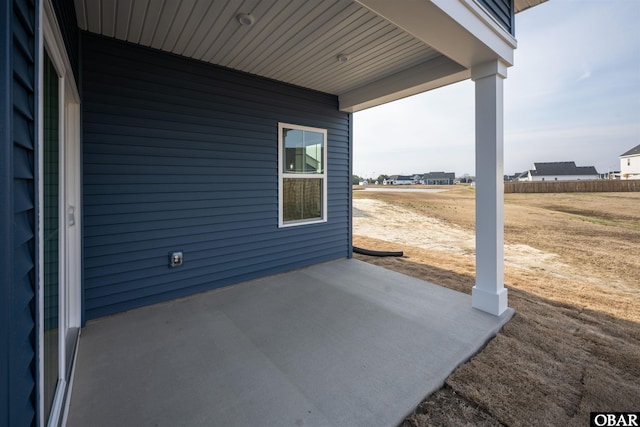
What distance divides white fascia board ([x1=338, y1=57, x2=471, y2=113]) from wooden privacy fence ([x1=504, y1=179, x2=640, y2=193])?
56.3 feet

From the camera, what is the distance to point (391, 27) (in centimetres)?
261

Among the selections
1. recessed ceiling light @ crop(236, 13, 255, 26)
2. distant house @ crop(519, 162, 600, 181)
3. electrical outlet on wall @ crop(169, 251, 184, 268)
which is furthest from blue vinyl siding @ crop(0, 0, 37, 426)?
distant house @ crop(519, 162, 600, 181)

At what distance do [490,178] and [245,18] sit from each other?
2.67 meters

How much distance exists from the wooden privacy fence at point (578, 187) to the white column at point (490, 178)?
1728cm

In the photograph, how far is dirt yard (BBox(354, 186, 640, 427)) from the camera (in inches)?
65.2

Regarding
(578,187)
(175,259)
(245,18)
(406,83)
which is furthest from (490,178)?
(578,187)

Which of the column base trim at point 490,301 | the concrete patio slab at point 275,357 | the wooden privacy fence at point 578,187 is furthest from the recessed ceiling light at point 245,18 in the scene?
the wooden privacy fence at point 578,187

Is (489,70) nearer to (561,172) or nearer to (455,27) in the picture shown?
(455,27)

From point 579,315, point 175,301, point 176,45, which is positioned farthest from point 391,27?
point 175,301

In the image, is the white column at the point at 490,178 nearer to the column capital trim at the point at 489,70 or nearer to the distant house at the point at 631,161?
the column capital trim at the point at 489,70

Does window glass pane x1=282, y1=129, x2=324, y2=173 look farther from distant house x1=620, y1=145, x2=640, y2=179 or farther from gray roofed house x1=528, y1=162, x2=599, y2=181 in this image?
gray roofed house x1=528, y1=162, x2=599, y2=181

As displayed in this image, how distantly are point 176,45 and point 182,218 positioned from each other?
181 cm

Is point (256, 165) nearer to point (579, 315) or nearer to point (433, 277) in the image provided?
point (433, 277)

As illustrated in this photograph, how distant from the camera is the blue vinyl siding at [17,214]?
654 mm
